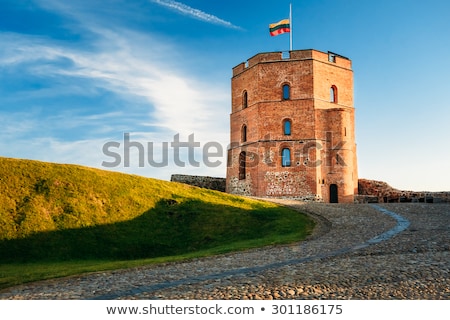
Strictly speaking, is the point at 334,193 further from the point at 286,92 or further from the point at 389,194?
the point at 286,92

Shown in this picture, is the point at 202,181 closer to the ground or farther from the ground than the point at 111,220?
farther from the ground

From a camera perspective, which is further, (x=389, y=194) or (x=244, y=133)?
(x=244, y=133)

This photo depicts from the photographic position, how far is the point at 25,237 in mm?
16297

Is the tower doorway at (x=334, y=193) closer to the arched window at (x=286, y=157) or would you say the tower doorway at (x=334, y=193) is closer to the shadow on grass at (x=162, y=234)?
the arched window at (x=286, y=157)

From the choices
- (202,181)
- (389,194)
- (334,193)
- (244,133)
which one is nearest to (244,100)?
(244,133)

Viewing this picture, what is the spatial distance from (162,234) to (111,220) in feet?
8.12

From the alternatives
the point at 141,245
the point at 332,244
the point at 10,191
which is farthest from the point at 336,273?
the point at 10,191

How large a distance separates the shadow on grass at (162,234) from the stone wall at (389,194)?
13874 millimetres

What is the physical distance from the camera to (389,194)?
115 ft

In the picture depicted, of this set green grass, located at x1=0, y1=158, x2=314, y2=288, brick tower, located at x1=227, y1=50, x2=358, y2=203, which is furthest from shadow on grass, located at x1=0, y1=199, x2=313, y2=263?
brick tower, located at x1=227, y1=50, x2=358, y2=203

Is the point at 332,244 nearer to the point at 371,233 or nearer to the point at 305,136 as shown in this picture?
the point at 371,233

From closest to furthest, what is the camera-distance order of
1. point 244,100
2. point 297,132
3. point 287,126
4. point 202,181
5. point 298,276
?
point 298,276 → point 297,132 → point 287,126 → point 244,100 → point 202,181

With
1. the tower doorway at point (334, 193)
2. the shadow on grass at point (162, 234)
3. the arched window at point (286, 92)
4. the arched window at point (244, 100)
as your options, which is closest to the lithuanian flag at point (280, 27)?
the arched window at point (286, 92)

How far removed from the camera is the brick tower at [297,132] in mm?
33125
